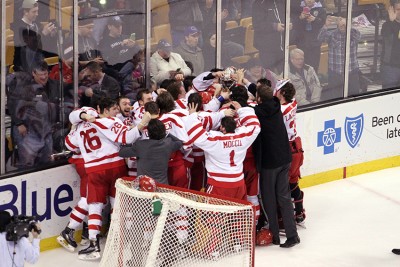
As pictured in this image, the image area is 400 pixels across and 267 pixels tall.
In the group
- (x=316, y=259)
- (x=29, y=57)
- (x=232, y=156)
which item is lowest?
(x=316, y=259)

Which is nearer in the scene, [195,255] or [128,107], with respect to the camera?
[195,255]

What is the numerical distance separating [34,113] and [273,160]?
1616 mm

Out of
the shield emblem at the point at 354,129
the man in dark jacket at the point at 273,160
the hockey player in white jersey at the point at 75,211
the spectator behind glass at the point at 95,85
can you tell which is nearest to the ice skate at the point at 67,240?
the hockey player in white jersey at the point at 75,211

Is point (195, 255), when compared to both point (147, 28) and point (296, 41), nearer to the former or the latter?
point (147, 28)

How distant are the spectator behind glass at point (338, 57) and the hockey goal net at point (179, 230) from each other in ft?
9.18

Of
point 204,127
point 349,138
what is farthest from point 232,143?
point 349,138

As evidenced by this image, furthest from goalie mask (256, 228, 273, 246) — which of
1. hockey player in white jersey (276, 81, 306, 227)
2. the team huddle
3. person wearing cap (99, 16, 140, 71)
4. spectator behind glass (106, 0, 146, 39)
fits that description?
spectator behind glass (106, 0, 146, 39)

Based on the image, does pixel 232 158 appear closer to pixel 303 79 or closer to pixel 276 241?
pixel 276 241

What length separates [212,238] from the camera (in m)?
7.93

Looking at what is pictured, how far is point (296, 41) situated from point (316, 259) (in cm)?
218

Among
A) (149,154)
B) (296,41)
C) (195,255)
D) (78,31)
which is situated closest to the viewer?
(195,255)

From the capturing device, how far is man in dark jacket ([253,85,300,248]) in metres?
8.84

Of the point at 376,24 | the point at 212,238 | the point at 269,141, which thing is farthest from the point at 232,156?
the point at 376,24

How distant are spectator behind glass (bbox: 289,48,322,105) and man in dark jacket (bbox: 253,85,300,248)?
1.50m
